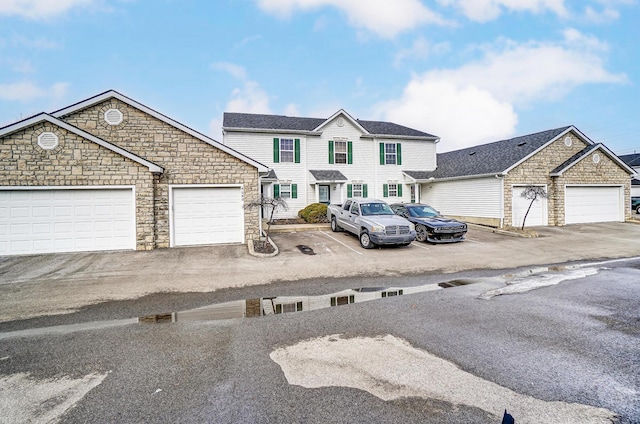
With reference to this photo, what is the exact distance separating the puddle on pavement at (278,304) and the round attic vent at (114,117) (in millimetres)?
10755

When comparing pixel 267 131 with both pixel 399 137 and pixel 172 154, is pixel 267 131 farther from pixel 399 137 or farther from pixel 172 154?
pixel 399 137

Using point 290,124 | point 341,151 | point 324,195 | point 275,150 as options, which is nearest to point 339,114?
point 341,151

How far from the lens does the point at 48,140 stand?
1127cm

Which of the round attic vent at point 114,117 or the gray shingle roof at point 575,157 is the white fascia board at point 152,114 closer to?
the round attic vent at point 114,117

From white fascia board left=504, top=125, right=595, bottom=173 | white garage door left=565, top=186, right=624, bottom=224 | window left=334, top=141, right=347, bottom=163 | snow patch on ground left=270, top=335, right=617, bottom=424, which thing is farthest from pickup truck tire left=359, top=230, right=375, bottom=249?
white garage door left=565, top=186, right=624, bottom=224

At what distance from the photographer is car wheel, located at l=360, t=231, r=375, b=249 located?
40.1ft

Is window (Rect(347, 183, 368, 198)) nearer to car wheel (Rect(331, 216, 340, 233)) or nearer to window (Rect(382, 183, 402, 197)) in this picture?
window (Rect(382, 183, 402, 197))

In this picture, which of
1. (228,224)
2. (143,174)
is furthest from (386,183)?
(143,174)

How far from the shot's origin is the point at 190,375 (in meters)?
3.62

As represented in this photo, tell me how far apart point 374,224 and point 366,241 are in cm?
77

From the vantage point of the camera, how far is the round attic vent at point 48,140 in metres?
11.2

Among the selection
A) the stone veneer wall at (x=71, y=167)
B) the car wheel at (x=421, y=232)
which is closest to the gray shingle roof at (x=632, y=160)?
the car wheel at (x=421, y=232)

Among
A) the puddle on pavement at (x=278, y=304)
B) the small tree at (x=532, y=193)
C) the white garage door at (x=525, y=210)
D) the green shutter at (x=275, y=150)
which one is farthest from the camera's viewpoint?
the green shutter at (x=275, y=150)

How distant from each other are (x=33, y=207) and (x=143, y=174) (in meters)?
3.69
